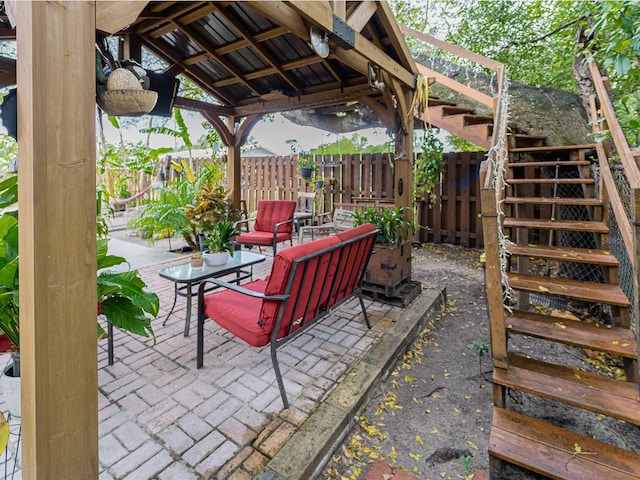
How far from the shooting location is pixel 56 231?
0.94 meters

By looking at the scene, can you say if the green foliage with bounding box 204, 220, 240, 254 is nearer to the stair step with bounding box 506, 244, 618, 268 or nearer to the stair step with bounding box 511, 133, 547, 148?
the stair step with bounding box 506, 244, 618, 268

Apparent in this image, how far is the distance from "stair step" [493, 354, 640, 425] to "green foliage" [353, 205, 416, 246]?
5.59 ft

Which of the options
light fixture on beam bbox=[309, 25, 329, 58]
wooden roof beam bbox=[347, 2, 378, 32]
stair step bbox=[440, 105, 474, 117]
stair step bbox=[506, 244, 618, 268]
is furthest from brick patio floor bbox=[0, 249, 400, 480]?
stair step bbox=[440, 105, 474, 117]

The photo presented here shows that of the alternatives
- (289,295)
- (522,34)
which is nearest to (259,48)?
(289,295)

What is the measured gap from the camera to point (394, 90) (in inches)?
138

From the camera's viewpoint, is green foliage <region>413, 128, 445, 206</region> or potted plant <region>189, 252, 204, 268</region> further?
green foliage <region>413, 128, 445, 206</region>

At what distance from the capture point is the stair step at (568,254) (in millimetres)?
2531

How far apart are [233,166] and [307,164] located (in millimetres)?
2586

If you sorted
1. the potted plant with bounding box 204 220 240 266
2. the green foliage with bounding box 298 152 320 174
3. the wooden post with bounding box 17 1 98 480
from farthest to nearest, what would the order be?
the green foliage with bounding box 298 152 320 174 < the potted plant with bounding box 204 220 240 266 < the wooden post with bounding box 17 1 98 480

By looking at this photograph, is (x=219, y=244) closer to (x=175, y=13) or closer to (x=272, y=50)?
(x=175, y=13)

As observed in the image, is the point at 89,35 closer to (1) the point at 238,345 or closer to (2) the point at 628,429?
(1) the point at 238,345

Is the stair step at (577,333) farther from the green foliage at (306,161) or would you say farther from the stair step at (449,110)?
the green foliage at (306,161)

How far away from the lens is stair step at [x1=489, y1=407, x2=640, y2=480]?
153 cm

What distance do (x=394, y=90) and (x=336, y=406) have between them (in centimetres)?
303
